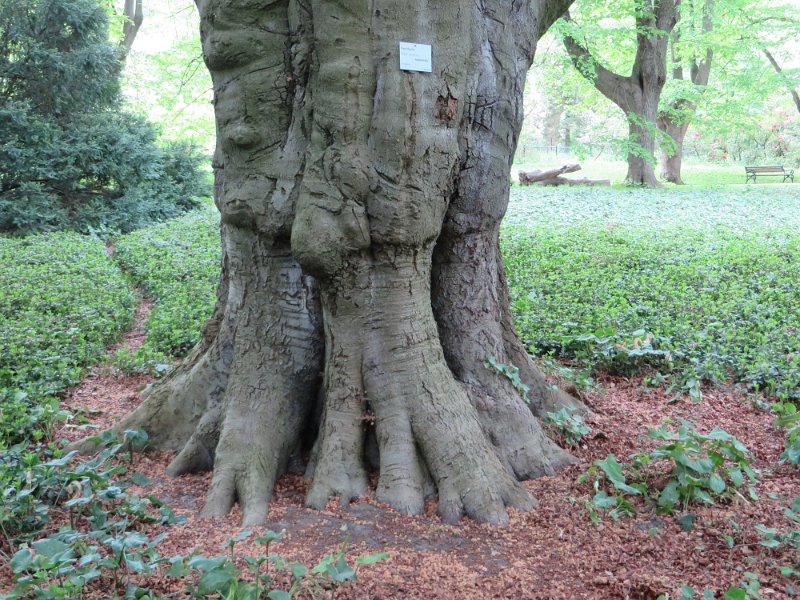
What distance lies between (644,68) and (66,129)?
14.5m

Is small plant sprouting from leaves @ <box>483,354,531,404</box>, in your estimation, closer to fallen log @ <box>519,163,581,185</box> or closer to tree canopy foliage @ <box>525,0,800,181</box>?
tree canopy foliage @ <box>525,0,800,181</box>

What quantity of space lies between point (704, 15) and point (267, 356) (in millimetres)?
21965

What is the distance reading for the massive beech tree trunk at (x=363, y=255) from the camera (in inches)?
116

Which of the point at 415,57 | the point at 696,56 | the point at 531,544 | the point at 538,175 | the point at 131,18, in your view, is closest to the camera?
the point at 531,544

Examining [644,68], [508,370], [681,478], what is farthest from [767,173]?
[681,478]

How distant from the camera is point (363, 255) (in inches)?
119

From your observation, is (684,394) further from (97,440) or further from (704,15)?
(704,15)

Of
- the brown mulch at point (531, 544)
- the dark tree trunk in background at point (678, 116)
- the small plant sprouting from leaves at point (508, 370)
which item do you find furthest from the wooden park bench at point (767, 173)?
the brown mulch at point (531, 544)

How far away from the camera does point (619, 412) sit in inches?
170

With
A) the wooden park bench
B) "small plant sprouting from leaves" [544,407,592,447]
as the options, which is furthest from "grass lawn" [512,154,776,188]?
"small plant sprouting from leaves" [544,407,592,447]

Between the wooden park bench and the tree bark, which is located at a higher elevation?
the tree bark

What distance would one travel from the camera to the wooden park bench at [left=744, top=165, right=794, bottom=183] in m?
25.6

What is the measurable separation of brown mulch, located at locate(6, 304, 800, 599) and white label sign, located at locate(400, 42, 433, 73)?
6.30 ft

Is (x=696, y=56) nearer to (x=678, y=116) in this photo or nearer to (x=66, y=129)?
(x=678, y=116)
